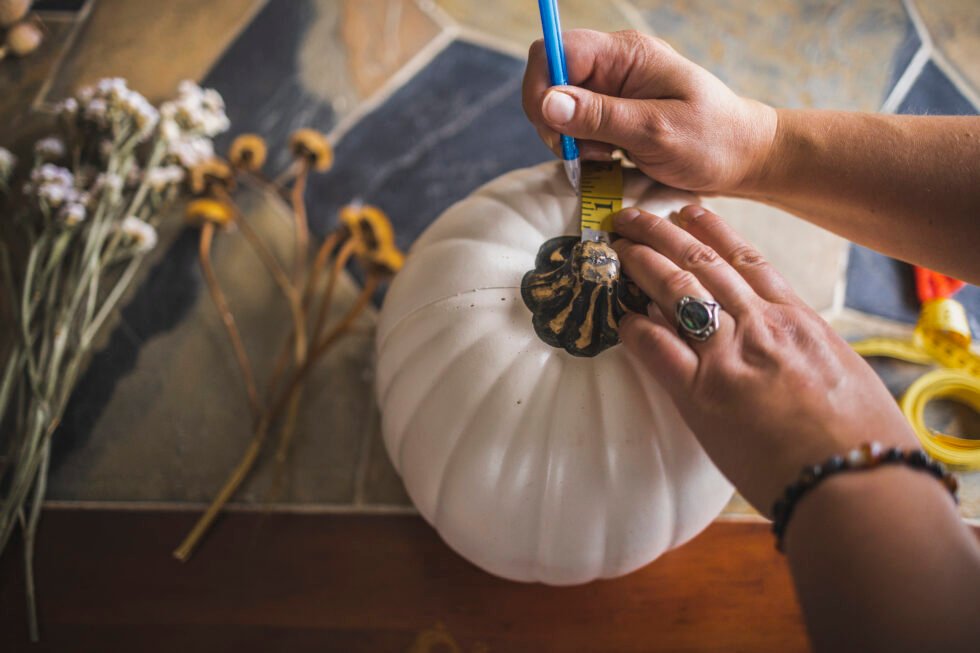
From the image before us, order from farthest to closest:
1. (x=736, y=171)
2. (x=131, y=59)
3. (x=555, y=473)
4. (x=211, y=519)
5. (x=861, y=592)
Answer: (x=131, y=59)
(x=211, y=519)
(x=736, y=171)
(x=555, y=473)
(x=861, y=592)

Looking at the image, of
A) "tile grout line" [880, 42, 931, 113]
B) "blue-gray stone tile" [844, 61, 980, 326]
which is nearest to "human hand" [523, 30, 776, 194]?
"blue-gray stone tile" [844, 61, 980, 326]

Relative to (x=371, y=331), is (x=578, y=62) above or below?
above

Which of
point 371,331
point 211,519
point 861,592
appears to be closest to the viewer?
point 861,592

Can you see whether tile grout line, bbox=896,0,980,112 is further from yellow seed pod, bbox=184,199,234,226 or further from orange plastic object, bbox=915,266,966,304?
yellow seed pod, bbox=184,199,234,226

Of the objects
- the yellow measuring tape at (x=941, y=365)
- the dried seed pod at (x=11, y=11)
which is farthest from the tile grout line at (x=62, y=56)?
the yellow measuring tape at (x=941, y=365)

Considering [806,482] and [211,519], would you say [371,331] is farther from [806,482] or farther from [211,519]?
[806,482]

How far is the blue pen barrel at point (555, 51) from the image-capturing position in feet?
2.54

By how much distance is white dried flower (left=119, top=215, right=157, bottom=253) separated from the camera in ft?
3.99

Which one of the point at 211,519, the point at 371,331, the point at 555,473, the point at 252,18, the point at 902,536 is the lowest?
the point at 211,519

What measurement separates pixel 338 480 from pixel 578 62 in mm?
761

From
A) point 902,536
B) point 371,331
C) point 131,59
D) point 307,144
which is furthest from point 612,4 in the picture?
point 902,536

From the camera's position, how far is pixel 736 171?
3.01ft

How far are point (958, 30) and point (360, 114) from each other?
1305mm

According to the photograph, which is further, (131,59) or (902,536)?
(131,59)
